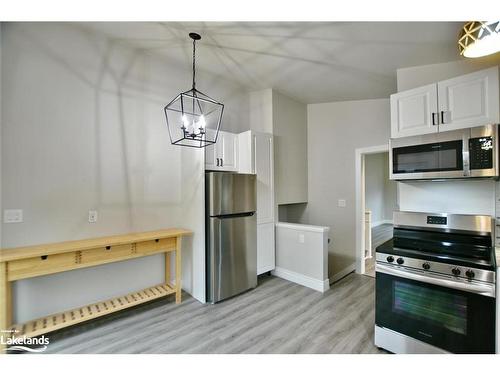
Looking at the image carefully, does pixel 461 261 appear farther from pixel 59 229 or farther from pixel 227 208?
pixel 59 229

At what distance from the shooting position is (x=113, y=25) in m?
2.33

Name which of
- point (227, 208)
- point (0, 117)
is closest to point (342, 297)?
point (227, 208)

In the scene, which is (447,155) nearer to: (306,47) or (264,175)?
(306,47)

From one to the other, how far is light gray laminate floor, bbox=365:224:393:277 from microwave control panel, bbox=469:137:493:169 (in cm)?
248

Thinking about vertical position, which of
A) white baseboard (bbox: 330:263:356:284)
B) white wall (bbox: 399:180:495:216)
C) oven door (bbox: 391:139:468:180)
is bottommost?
white baseboard (bbox: 330:263:356:284)

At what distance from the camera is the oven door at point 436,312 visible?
1477mm

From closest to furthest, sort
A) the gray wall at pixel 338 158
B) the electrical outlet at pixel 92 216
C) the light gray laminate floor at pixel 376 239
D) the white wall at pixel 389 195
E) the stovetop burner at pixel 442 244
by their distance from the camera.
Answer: the stovetop burner at pixel 442 244 → the electrical outlet at pixel 92 216 → the gray wall at pixel 338 158 → the light gray laminate floor at pixel 376 239 → the white wall at pixel 389 195

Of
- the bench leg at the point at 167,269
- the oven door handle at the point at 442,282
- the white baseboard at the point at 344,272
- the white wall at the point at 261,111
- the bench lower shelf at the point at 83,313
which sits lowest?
the white baseboard at the point at 344,272

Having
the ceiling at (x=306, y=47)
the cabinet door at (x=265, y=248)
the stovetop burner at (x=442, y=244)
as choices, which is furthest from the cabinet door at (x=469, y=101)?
the cabinet door at (x=265, y=248)

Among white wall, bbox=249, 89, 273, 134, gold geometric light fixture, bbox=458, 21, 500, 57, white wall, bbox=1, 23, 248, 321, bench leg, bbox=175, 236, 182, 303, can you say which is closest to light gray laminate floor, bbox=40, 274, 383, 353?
bench leg, bbox=175, 236, 182, 303

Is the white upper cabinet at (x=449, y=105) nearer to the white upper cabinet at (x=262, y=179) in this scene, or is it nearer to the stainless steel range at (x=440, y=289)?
the stainless steel range at (x=440, y=289)

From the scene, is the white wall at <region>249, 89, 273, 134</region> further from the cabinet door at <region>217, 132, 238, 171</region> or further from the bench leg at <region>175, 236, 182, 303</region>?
the bench leg at <region>175, 236, 182, 303</region>

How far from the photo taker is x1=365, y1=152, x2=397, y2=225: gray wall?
8.21m

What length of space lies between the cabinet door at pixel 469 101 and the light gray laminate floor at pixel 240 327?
209 centimetres
